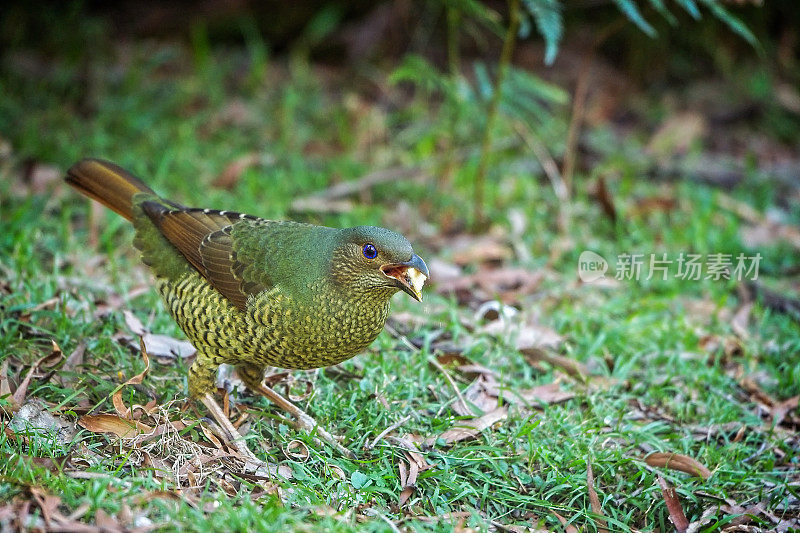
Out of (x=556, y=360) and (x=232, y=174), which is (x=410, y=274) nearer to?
(x=556, y=360)

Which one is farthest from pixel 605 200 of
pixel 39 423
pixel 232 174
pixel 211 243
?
pixel 39 423

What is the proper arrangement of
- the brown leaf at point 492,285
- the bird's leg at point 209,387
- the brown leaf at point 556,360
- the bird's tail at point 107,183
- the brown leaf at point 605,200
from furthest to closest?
1. the brown leaf at point 605,200
2. the brown leaf at point 492,285
3. the brown leaf at point 556,360
4. the bird's tail at point 107,183
5. the bird's leg at point 209,387

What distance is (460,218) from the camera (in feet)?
22.3

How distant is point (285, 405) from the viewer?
→ 408cm

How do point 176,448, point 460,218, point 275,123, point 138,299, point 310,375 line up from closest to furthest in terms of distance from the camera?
point 176,448, point 310,375, point 138,299, point 460,218, point 275,123

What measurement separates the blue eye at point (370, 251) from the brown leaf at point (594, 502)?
1.39 meters

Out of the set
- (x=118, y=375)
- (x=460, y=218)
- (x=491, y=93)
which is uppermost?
(x=491, y=93)

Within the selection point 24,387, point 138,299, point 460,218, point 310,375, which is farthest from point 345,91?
point 24,387

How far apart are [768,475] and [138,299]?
352 centimetres

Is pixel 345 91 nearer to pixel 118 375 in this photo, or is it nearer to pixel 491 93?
pixel 491 93

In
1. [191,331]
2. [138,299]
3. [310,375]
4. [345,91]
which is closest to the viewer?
[191,331]

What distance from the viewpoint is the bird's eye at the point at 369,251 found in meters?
3.54

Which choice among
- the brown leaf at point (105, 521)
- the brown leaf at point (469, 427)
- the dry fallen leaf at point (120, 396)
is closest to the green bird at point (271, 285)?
the dry fallen leaf at point (120, 396)

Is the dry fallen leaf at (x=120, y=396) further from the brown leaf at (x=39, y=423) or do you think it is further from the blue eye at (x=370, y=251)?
the blue eye at (x=370, y=251)
